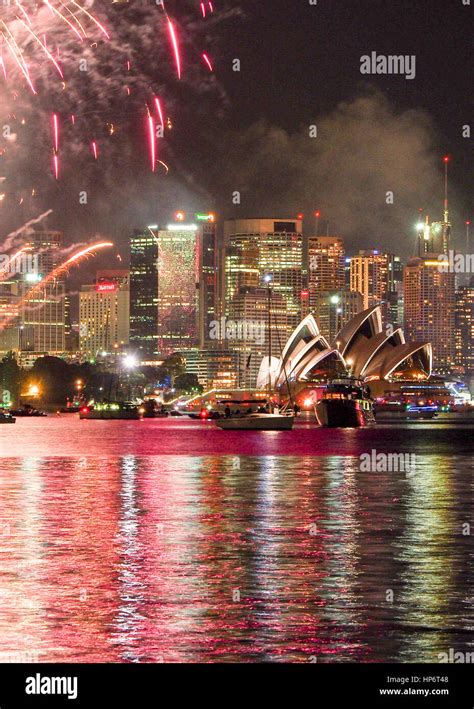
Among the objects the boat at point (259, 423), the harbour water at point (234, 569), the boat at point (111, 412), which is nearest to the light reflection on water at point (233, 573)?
the harbour water at point (234, 569)

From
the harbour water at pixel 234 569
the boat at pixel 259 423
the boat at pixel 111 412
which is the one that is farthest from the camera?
the boat at pixel 111 412

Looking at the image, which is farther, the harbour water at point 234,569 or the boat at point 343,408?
the boat at point 343,408

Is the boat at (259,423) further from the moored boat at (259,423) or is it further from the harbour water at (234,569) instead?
the harbour water at (234,569)

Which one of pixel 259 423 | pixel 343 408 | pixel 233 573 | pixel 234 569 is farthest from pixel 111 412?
pixel 233 573

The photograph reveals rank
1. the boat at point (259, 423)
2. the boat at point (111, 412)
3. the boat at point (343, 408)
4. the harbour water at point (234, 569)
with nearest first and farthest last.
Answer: the harbour water at point (234, 569) → the boat at point (259, 423) → the boat at point (343, 408) → the boat at point (111, 412)

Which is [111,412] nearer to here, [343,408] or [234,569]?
[343,408]

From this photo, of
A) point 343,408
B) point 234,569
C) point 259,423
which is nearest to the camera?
point 234,569
